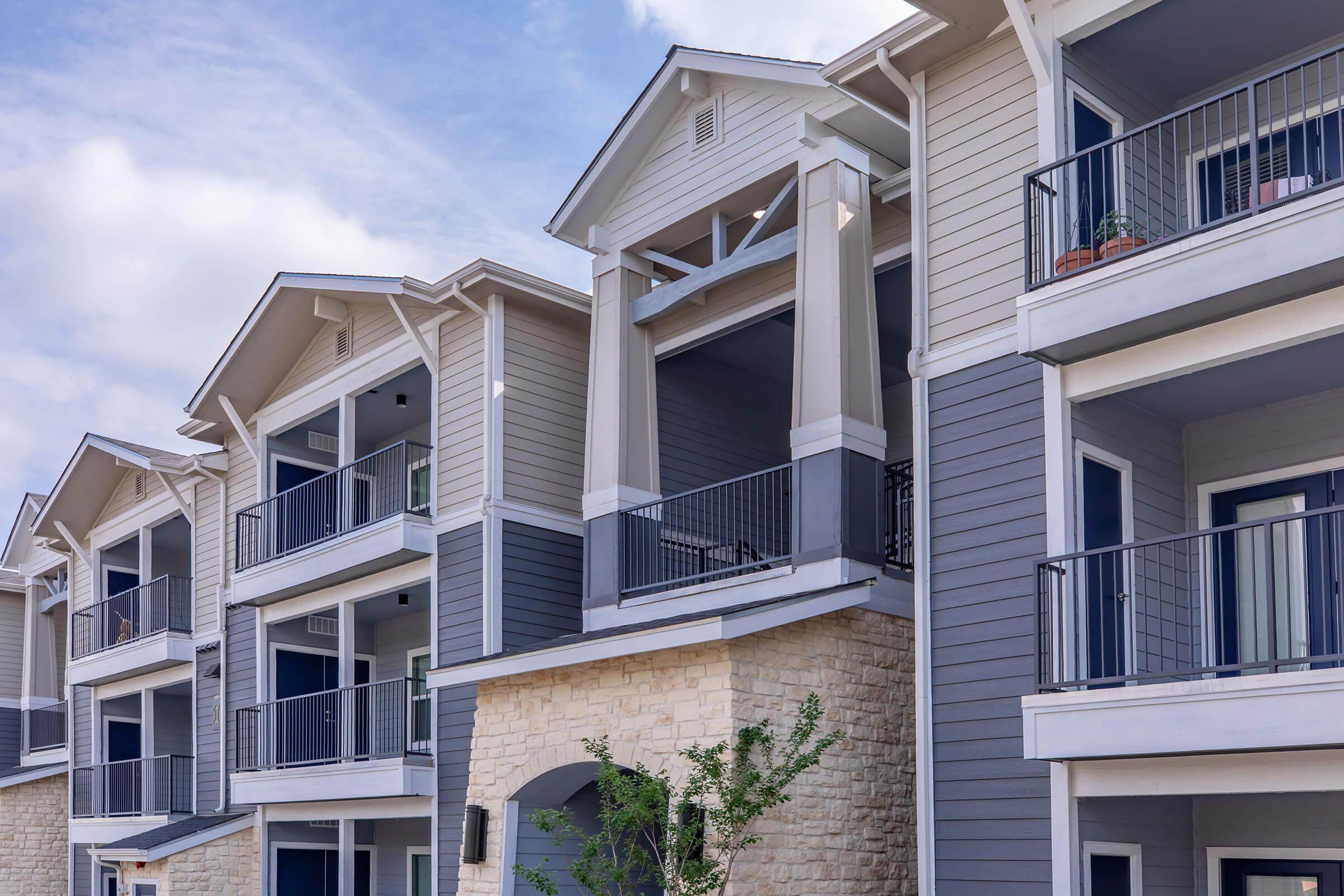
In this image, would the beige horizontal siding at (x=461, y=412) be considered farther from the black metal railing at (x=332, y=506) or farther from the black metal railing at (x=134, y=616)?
the black metal railing at (x=134, y=616)

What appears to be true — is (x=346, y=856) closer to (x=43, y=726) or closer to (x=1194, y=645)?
(x=1194, y=645)

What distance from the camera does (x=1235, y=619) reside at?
1112cm

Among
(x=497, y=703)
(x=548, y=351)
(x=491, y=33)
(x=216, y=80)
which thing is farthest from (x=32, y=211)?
(x=497, y=703)

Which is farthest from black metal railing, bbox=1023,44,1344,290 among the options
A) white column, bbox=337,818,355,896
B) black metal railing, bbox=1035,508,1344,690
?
white column, bbox=337,818,355,896

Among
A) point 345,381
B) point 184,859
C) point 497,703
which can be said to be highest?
point 345,381

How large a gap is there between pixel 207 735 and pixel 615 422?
10338 millimetres

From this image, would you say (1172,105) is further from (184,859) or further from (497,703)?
(184,859)

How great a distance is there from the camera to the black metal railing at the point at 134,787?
21828mm

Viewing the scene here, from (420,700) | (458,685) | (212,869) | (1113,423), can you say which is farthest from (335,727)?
(1113,423)

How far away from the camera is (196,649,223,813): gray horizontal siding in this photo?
2108cm

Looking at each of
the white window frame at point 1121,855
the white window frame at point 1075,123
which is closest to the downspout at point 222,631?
the white window frame at point 1121,855

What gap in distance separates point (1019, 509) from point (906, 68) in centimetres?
406

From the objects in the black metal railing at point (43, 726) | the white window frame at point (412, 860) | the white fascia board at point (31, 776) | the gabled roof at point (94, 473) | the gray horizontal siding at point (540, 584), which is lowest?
the white window frame at point (412, 860)

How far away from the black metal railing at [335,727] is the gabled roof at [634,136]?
19.2 ft
